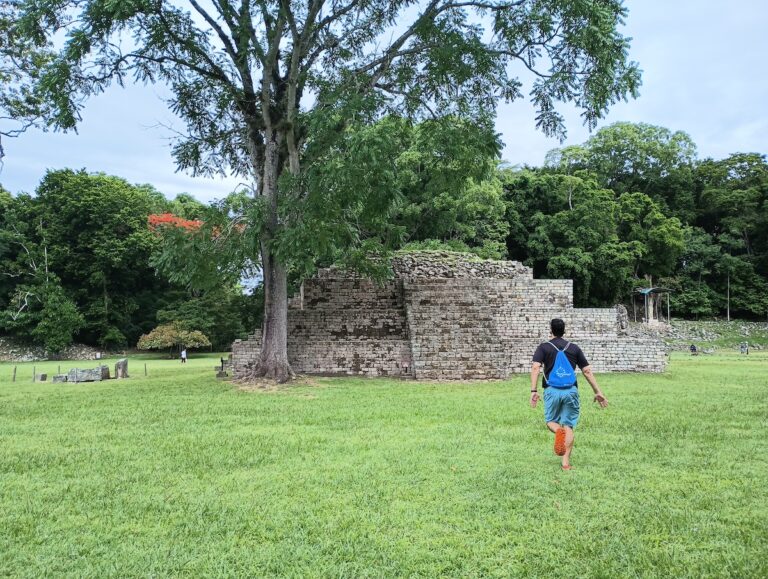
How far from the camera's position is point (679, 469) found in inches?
185

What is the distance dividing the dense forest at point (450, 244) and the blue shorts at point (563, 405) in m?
18.3

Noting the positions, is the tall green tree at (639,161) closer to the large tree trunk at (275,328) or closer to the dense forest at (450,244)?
the dense forest at (450,244)

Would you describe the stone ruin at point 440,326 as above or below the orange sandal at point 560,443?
above

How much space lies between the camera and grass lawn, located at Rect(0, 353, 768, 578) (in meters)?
2.98

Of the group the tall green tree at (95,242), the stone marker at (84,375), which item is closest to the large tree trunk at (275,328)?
the stone marker at (84,375)

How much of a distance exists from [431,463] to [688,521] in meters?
2.03

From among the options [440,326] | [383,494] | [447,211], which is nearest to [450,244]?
[447,211]

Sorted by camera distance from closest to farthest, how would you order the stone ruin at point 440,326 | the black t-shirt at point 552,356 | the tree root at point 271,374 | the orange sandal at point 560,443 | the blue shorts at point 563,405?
the orange sandal at point 560,443
the blue shorts at point 563,405
the black t-shirt at point 552,356
the tree root at point 271,374
the stone ruin at point 440,326

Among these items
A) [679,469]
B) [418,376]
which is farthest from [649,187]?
[679,469]

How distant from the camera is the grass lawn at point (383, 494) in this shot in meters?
2.98

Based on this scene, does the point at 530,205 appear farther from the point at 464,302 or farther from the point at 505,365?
the point at 505,365

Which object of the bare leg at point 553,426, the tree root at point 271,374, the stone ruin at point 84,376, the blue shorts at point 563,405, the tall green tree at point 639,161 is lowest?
the stone ruin at point 84,376

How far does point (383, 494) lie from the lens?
402 cm

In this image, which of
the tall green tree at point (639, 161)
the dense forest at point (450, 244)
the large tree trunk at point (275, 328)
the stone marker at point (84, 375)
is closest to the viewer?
the large tree trunk at point (275, 328)
